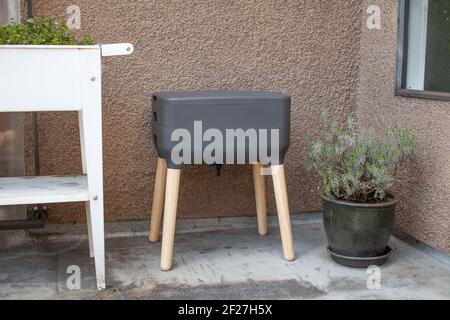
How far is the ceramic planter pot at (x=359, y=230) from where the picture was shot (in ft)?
9.12

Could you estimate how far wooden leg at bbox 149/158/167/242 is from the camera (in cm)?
312

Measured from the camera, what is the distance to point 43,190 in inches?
101

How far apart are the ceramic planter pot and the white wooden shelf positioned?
3.89ft

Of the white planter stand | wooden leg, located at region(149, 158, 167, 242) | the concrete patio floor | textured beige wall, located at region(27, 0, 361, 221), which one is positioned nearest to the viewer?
the white planter stand

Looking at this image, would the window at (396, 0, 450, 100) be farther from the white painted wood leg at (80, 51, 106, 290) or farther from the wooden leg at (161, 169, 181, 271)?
the white painted wood leg at (80, 51, 106, 290)

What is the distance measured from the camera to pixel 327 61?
3562mm

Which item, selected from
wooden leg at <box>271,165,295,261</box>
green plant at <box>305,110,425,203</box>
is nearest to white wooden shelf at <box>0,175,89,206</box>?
wooden leg at <box>271,165,295,261</box>

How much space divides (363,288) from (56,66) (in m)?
1.63

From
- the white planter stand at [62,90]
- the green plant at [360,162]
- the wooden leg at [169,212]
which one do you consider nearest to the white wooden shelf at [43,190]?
the white planter stand at [62,90]

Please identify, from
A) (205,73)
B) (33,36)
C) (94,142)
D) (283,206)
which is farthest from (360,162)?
(33,36)

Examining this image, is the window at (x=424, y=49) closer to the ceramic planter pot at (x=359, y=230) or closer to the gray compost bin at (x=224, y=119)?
the ceramic planter pot at (x=359, y=230)

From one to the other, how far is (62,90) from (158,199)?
3.14 ft

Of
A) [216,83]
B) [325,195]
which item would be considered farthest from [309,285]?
[216,83]

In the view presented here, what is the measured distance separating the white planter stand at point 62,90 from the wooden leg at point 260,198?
1.04 meters
